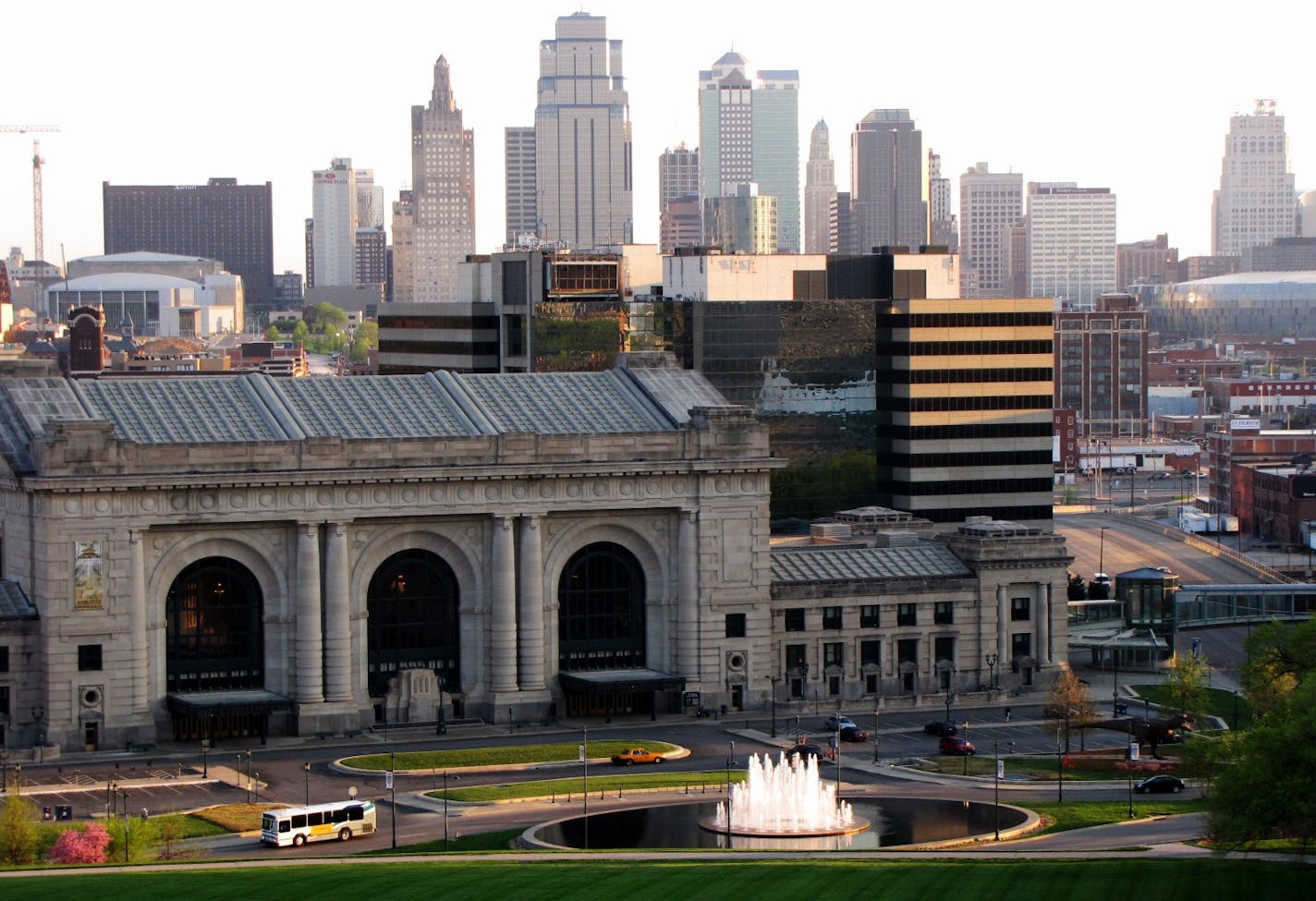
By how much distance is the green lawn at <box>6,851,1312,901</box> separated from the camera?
10606cm

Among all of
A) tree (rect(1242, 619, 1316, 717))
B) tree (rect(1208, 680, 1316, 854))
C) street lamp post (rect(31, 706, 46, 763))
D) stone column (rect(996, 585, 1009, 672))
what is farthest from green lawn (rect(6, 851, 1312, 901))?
stone column (rect(996, 585, 1009, 672))

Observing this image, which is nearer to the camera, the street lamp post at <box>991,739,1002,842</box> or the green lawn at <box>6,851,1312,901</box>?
the green lawn at <box>6,851,1312,901</box>

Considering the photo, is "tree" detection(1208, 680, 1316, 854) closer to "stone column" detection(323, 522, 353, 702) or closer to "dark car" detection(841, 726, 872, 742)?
"dark car" detection(841, 726, 872, 742)

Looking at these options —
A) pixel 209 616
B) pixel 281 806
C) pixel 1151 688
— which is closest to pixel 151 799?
pixel 281 806

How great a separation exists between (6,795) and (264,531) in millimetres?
27684

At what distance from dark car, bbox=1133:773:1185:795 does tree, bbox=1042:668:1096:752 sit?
466 inches

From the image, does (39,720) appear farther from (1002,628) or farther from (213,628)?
(1002,628)

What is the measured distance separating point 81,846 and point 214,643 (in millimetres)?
38641

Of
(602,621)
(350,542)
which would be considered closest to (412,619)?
(350,542)

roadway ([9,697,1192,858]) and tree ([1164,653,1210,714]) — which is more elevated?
tree ([1164,653,1210,714])

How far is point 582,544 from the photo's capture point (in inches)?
6442

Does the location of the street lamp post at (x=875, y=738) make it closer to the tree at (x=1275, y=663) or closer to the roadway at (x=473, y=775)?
the roadway at (x=473, y=775)

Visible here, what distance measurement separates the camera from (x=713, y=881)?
360 ft

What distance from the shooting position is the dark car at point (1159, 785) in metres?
140
